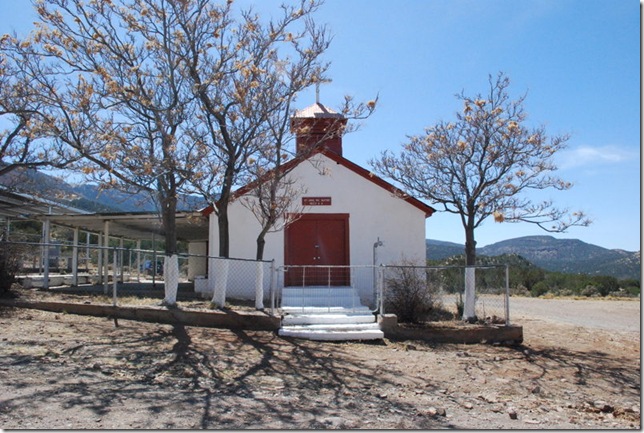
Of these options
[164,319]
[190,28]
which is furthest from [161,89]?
[164,319]

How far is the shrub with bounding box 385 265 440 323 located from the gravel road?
3.90m

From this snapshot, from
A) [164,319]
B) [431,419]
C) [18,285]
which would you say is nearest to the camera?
[431,419]

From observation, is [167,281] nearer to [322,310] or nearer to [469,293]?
[322,310]

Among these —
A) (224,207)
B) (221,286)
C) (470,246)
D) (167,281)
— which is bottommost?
(221,286)

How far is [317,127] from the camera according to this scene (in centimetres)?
1748

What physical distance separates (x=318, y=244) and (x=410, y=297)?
192 inches

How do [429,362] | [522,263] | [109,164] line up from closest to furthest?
1. [429,362]
2. [109,164]
3. [522,263]

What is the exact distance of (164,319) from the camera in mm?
11148

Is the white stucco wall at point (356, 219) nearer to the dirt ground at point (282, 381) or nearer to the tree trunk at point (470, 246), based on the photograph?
the tree trunk at point (470, 246)

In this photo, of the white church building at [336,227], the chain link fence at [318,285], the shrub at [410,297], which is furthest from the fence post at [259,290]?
the white church building at [336,227]

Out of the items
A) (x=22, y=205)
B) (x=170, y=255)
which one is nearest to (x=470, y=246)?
(x=170, y=255)

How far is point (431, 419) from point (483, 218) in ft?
26.3

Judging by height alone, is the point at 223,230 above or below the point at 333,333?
above

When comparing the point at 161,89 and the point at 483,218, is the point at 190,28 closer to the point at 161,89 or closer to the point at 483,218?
the point at 161,89
